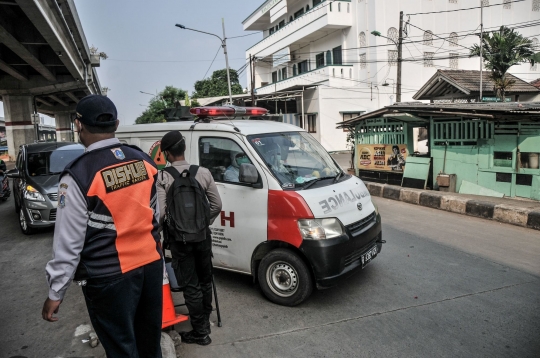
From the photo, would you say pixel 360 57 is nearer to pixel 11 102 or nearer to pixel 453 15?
pixel 453 15

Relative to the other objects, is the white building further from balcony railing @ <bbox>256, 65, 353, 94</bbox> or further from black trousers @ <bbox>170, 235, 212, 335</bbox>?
black trousers @ <bbox>170, 235, 212, 335</bbox>

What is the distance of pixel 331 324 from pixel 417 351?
823 millimetres

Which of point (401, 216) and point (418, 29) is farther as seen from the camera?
point (418, 29)

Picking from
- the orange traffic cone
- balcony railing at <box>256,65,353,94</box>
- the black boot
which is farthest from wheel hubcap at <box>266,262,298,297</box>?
balcony railing at <box>256,65,353,94</box>

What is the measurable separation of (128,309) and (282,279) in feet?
7.62

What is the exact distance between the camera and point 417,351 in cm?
336

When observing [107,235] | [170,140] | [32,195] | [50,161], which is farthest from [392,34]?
[107,235]

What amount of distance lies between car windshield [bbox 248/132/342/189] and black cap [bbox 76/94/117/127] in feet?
7.61

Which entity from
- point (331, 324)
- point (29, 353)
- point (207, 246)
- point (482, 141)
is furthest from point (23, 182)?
point (482, 141)

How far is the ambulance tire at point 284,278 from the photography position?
411 centimetres

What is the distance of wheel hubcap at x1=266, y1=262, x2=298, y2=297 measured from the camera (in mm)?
4188

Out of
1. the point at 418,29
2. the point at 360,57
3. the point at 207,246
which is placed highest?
the point at 418,29

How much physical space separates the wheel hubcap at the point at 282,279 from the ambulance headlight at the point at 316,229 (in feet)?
1.35

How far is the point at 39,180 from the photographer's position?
789cm
